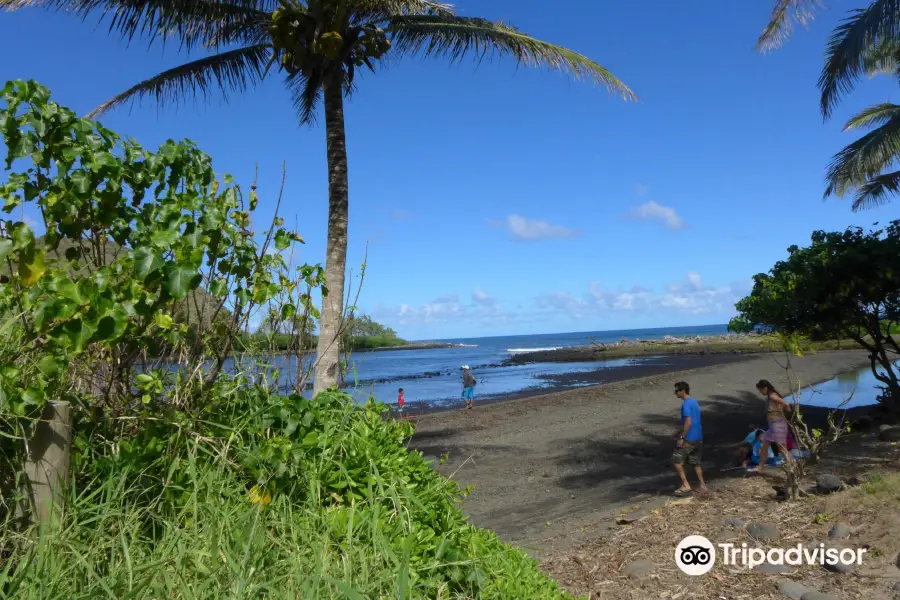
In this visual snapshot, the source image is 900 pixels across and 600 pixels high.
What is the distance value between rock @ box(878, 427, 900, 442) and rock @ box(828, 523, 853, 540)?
16.8 ft

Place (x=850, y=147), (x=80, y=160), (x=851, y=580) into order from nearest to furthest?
(x=80, y=160) < (x=851, y=580) < (x=850, y=147)

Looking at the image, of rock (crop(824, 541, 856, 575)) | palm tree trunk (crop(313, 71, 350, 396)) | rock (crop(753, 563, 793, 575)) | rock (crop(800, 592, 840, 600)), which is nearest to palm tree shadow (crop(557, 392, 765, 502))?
rock (crop(753, 563, 793, 575))

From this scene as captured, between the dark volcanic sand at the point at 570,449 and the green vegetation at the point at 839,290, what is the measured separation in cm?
218

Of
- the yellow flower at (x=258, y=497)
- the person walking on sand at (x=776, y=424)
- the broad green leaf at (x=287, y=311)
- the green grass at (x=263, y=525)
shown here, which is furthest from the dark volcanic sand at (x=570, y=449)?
the broad green leaf at (x=287, y=311)

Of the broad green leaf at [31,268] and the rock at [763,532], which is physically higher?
the broad green leaf at [31,268]

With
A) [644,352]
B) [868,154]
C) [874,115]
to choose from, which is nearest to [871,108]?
[874,115]

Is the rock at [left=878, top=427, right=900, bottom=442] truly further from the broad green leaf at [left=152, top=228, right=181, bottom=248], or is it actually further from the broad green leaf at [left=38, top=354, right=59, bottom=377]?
the broad green leaf at [left=38, top=354, right=59, bottom=377]

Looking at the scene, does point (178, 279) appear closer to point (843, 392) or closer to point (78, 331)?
point (78, 331)

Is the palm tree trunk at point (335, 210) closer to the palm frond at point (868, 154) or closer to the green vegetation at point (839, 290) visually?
the green vegetation at point (839, 290)

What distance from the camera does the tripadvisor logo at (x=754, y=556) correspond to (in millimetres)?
5355

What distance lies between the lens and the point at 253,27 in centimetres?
906

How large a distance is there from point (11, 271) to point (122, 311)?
2.23 feet

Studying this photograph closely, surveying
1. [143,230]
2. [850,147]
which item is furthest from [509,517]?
[850,147]

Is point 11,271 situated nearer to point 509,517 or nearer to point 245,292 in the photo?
point 245,292
